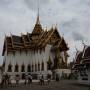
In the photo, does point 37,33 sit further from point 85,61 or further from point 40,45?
point 85,61

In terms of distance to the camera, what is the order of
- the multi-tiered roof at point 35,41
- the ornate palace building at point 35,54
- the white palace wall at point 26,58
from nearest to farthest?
the ornate palace building at point 35,54 < the white palace wall at point 26,58 < the multi-tiered roof at point 35,41

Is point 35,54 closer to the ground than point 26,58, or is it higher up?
higher up

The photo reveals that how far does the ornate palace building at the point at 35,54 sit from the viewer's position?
55469mm

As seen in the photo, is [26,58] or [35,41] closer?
[35,41]

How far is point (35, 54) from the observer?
56562 millimetres

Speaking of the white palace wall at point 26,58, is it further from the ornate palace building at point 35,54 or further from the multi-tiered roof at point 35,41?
the multi-tiered roof at point 35,41

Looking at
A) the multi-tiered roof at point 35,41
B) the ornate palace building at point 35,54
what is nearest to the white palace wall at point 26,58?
the ornate palace building at point 35,54

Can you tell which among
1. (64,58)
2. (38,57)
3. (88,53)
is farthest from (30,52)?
(88,53)

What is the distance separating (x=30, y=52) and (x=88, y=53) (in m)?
30.4

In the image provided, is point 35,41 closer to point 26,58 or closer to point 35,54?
point 35,54

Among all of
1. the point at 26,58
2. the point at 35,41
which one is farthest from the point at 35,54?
the point at 35,41

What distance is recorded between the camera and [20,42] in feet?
192

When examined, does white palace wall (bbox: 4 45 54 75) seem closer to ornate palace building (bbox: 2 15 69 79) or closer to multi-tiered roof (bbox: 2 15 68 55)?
ornate palace building (bbox: 2 15 69 79)

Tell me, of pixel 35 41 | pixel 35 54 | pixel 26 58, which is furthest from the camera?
pixel 26 58
